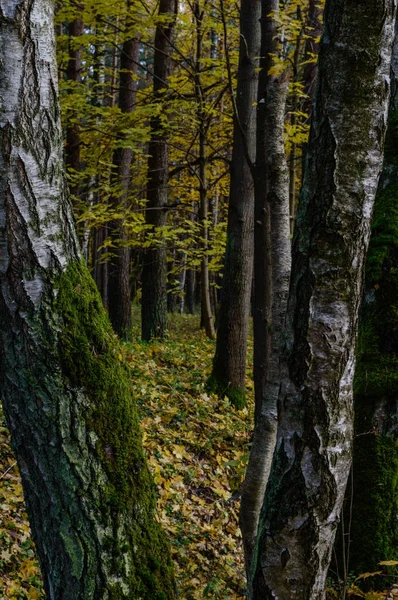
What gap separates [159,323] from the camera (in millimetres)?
12398

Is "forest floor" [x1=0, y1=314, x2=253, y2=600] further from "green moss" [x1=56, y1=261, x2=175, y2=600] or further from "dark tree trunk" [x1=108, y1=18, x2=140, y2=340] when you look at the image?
"dark tree trunk" [x1=108, y1=18, x2=140, y2=340]

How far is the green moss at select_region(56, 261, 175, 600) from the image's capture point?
8.11 ft

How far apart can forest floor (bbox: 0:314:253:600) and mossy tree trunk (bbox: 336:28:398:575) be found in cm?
108

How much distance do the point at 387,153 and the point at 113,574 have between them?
3.24 meters

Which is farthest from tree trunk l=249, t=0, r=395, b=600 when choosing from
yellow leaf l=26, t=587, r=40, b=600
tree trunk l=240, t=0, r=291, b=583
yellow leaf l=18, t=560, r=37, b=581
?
yellow leaf l=18, t=560, r=37, b=581

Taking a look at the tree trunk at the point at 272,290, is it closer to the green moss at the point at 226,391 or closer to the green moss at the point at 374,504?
the green moss at the point at 374,504

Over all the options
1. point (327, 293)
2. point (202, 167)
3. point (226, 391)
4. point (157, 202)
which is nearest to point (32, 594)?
point (327, 293)

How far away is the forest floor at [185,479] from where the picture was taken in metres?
4.23

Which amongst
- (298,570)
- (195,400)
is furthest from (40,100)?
(195,400)

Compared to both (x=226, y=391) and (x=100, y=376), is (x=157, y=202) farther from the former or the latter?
(x=100, y=376)

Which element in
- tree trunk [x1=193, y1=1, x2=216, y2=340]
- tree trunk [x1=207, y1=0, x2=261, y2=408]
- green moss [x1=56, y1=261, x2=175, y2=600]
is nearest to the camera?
green moss [x1=56, y1=261, x2=175, y2=600]

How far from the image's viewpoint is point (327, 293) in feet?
7.23

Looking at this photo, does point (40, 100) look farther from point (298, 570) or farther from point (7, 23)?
point (298, 570)

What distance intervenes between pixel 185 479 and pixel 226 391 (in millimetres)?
2936
